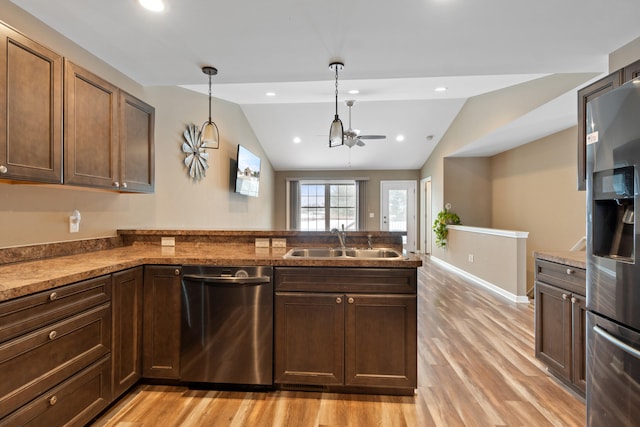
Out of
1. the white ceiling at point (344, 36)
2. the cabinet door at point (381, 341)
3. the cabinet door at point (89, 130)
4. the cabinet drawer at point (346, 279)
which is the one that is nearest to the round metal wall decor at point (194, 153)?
the white ceiling at point (344, 36)

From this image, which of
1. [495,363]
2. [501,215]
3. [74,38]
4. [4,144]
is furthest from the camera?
[501,215]

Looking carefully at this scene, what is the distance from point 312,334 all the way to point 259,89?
3.52m

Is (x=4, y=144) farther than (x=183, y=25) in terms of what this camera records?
No

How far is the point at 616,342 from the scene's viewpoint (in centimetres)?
134

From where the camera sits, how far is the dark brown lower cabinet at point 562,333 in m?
1.91

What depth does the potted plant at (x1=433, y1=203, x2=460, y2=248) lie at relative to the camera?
6.14 meters

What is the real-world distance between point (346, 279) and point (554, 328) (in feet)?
4.96

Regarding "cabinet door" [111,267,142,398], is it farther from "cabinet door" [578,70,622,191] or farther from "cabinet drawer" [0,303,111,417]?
"cabinet door" [578,70,622,191]

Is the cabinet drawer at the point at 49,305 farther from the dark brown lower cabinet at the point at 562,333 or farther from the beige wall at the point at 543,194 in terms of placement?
the beige wall at the point at 543,194

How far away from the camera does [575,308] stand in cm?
194

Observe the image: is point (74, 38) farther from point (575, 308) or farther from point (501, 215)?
point (501, 215)

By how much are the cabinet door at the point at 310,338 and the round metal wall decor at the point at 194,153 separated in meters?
2.41

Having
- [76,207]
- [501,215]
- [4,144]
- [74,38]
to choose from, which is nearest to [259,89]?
[74,38]

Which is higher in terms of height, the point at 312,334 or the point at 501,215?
the point at 501,215
